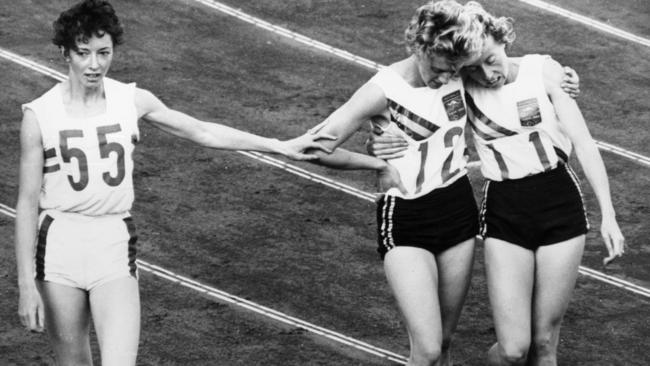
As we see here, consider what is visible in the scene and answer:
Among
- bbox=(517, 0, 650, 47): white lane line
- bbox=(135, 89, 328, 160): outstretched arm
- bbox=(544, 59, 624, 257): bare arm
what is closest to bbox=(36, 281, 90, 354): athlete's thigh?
bbox=(135, 89, 328, 160): outstretched arm

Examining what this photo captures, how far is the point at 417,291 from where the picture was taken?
7.34 m

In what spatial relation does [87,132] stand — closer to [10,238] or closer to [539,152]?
[539,152]

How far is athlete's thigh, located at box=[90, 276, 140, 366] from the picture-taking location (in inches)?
258

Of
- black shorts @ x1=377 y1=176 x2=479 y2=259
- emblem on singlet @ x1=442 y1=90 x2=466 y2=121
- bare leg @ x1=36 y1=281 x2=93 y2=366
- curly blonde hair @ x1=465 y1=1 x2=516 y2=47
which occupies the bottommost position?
bare leg @ x1=36 y1=281 x2=93 y2=366

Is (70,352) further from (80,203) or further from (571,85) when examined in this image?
(571,85)

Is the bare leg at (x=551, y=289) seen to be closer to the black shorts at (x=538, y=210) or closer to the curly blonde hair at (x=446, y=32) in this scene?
the black shorts at (x=538, y=210)

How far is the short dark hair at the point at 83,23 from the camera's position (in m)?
6.64

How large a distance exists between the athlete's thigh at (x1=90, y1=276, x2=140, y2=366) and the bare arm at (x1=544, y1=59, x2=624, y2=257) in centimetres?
246

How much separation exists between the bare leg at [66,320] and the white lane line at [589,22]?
Answer: 9041 millimetres

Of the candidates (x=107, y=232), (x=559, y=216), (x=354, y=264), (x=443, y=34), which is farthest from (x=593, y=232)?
(x=107, y=232)

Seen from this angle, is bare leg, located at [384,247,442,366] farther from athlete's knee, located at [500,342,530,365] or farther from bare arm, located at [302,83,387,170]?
bare arm, located at [302,83,387,170]

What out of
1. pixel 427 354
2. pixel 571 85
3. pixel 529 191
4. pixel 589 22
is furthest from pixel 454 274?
pixel 589 22

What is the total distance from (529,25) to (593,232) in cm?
419

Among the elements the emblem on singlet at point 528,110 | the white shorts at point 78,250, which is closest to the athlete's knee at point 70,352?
the white shorts at point 78,250
